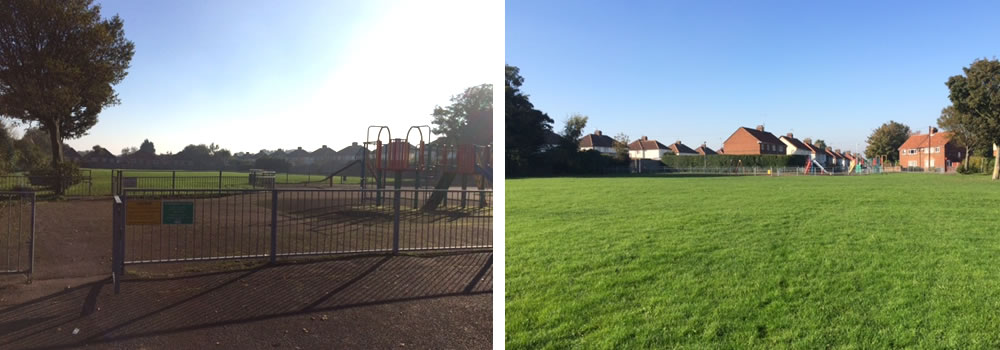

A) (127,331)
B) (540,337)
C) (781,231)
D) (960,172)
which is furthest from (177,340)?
(960,172)

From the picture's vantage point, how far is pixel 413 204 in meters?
A: 5.00

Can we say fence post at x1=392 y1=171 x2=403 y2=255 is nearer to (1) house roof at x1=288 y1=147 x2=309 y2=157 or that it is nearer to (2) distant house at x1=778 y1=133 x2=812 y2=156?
(1) house roof at x1=288 y1=147 x2=309 y2=157

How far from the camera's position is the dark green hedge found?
2617 centimetres

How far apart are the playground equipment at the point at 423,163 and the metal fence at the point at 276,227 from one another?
0.39 ft

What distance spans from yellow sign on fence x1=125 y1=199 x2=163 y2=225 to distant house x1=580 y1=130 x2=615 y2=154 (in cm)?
1871

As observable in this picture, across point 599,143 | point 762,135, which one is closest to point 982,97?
point 762,135

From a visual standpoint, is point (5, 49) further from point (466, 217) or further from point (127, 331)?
point (466, 217)

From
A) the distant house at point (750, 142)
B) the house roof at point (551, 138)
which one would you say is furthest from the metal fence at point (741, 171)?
the house roof at point (551, 138)

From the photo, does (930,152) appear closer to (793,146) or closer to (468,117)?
(793,146)

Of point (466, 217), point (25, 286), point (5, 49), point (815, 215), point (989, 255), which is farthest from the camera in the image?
point (815, 215)

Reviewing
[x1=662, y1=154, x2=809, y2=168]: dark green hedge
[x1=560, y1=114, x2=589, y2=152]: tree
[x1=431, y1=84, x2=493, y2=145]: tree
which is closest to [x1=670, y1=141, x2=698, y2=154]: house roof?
[x1=662, y1=154, x2=809, y2=168]: dark green hedge

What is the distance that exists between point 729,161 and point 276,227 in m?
26.3

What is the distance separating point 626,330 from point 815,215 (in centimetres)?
541

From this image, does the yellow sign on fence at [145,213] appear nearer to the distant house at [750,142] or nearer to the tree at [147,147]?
the tree at [147,147]
